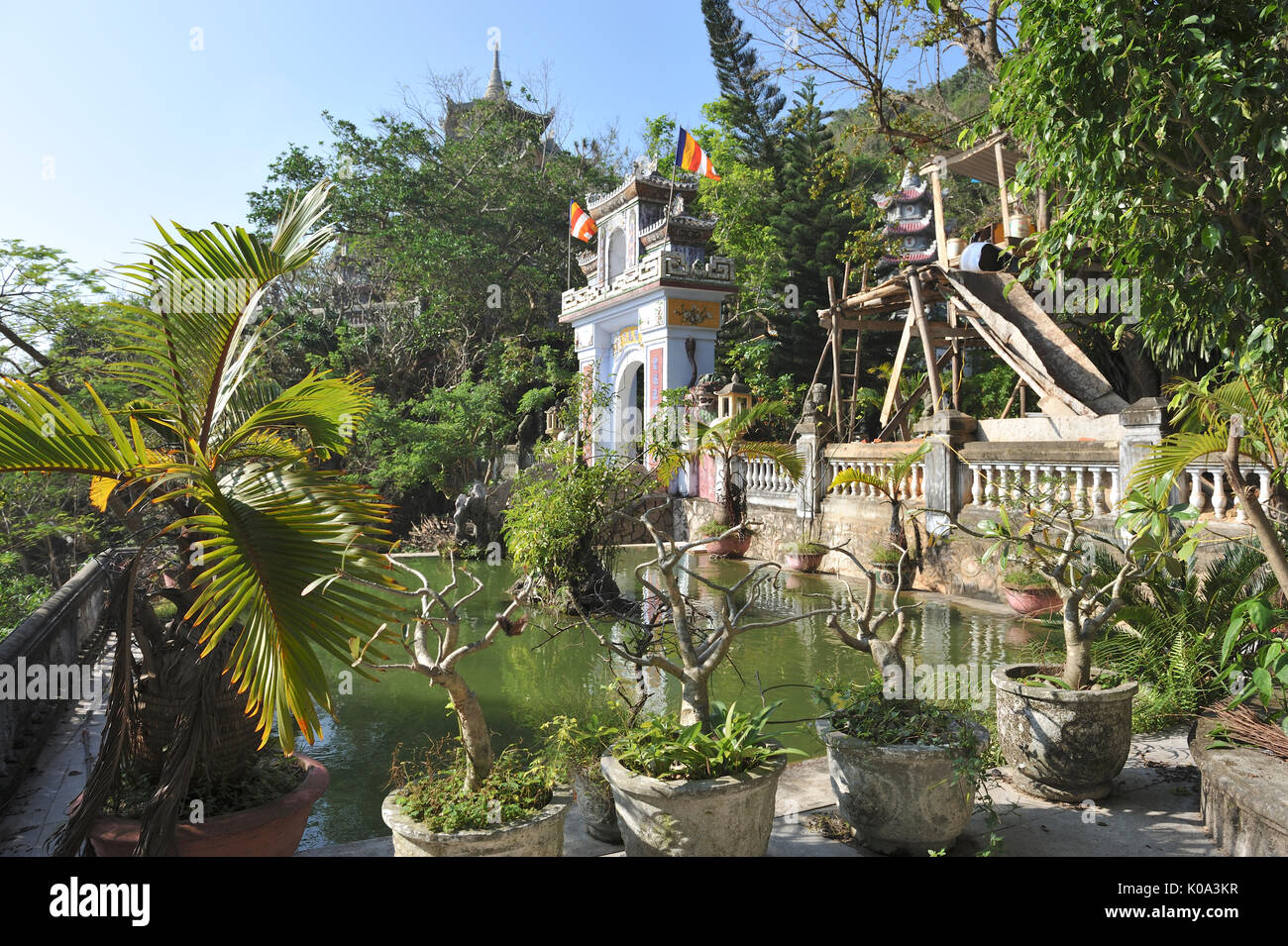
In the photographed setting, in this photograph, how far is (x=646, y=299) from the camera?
18.5m

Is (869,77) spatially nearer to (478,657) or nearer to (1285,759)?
(478,657)

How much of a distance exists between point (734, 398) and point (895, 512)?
5008 millimetres

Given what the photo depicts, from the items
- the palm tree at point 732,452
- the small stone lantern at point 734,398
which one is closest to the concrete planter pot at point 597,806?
the palm tree at point 732,452

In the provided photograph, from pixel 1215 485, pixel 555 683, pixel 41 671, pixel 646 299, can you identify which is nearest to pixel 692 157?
pixel 646 299

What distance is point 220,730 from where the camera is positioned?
11.3ft

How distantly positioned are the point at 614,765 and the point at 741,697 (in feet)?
10.7

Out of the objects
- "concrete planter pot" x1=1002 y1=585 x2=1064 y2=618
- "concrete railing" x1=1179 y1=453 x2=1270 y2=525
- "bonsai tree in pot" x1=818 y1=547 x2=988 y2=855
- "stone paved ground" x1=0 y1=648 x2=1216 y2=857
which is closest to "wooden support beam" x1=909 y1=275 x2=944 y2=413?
"concrete planter pot" x1=1002 y1=585 x2=1064 y2=618

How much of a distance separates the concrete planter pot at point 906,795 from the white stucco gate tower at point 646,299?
13084mm

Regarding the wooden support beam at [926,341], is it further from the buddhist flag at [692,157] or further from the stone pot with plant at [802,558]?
the buddhist flag at [692,157]

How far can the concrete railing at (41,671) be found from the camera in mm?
4578

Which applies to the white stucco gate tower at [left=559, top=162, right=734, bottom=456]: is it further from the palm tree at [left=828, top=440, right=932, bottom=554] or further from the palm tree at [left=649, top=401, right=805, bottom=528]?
the palm tree at [left=828, top=440, right=932, bottom=554]

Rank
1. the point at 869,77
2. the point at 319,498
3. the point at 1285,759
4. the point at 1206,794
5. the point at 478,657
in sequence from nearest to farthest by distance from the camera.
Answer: the point at 319,498
the point at 1285,759
the point at 1206,794
the point at 478,657
the point at 869,77

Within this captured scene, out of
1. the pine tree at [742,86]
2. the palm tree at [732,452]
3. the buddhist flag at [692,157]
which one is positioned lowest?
the palm tree at [732,452]
